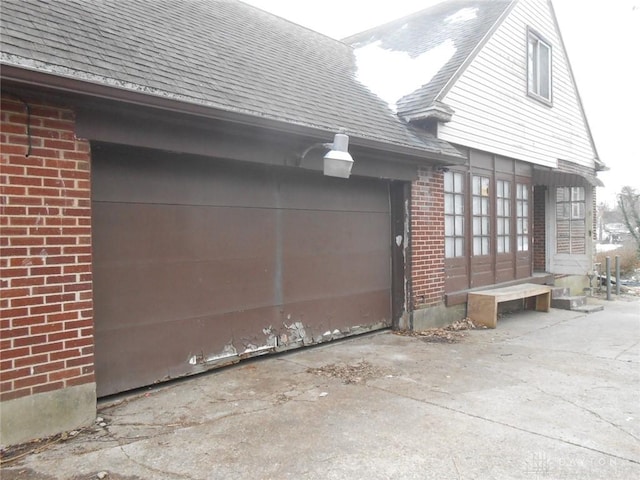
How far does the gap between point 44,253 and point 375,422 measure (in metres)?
2.94

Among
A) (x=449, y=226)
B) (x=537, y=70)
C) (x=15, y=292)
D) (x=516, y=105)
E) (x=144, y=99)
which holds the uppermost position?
(x=537, y=70)

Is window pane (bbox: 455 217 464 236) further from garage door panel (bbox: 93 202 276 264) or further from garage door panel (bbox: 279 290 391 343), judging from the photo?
Result: garage door panel (bbox: 93 202 276 264)

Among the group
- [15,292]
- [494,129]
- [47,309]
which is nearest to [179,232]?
[47,309]

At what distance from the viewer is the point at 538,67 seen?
10.7 metres

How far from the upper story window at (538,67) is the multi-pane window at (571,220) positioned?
272cm

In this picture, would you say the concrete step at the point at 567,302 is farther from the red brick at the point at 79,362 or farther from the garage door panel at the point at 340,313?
the red brick at the point at 79,362

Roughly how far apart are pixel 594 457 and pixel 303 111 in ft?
14.5

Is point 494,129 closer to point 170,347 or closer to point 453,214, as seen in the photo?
point 453,214

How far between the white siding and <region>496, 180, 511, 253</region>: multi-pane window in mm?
676

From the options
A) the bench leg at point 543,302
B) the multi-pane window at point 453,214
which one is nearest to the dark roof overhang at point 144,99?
the multi-pane window at point 453,214

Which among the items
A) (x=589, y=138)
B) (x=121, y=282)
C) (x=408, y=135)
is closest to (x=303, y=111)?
(x=408, y=135)

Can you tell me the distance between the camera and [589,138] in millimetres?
12758

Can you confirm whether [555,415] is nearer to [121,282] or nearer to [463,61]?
[121,282]

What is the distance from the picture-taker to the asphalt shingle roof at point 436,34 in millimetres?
7809
